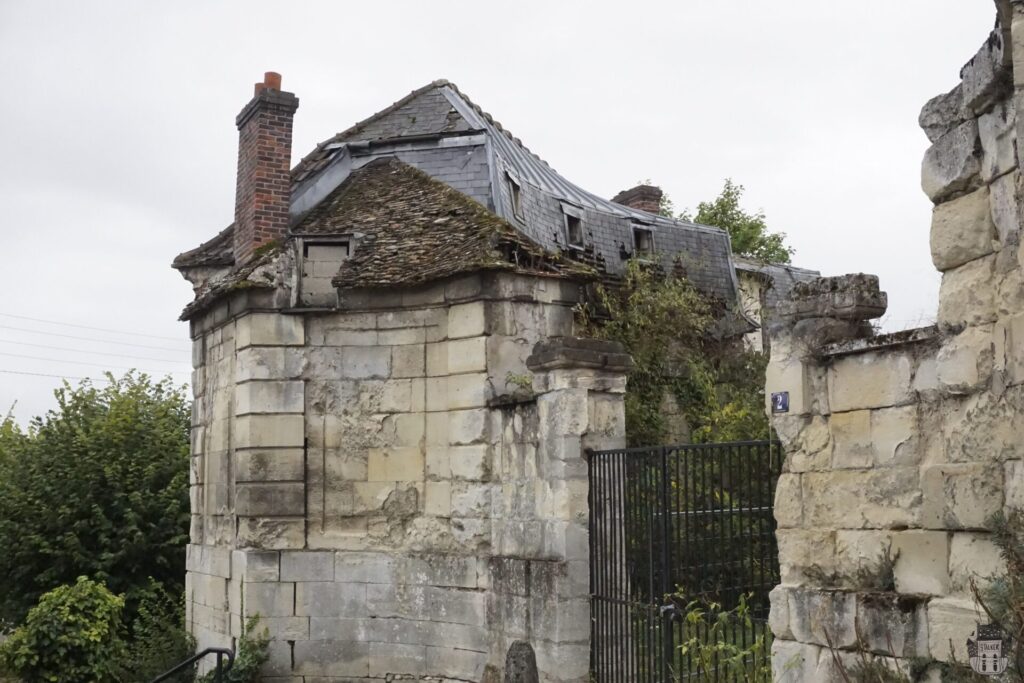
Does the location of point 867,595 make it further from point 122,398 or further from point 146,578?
point 122,398

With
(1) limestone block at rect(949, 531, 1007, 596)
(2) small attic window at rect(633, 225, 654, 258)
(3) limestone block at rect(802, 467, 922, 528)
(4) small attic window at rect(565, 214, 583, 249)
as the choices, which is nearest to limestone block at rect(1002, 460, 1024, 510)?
(1) limestone block at rect(949, 531, 1007, 596)

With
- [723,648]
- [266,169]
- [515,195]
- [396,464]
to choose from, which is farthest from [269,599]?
[723,648]

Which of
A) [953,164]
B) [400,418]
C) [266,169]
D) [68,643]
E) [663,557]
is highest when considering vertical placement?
[266,169]

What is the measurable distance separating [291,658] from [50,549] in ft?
19.7

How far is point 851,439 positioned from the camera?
544 cm

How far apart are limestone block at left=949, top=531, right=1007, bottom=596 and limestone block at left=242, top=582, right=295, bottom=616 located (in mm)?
7380

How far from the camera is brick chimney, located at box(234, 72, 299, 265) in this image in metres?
12.1

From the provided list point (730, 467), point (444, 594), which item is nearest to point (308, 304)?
point (444, 594)

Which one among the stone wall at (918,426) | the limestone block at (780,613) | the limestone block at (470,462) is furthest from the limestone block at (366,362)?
the limestone block at (780,613)

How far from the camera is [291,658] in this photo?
10.7 m

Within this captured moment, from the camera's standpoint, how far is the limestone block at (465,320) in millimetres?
10203

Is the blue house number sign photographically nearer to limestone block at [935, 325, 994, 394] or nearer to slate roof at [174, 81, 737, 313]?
limestone block at [935, 325, 994, 394]

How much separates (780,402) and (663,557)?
7.47 ft

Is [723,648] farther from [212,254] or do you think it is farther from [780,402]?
[212,254]
